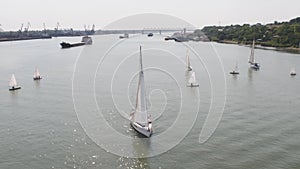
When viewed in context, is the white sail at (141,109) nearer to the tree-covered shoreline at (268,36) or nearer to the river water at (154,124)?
the river water at (154,124)

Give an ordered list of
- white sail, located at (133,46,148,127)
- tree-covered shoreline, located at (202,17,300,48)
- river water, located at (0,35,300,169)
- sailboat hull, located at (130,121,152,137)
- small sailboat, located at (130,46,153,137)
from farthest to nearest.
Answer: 1. tree-covered shoreline, located at (202,17,300,48)
2. white sail, located at (133,46,148,127)
3. small sailboat, located at (130,46,153,137)
4. sailboat hull, located at (130,121,152,137)
5. river water, located at (0,35,300,169)

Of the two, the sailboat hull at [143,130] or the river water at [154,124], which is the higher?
the sailboat hull at [143,130]

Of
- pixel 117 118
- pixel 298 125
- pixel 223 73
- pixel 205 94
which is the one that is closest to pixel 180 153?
pixel 117 118

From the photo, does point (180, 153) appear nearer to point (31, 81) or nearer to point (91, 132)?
point (91, 132)

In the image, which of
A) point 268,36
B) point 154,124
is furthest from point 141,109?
point 268,36

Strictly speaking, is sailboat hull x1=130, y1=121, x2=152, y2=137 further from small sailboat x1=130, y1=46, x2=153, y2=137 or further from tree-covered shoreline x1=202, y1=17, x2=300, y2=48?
tree-covered shoreline x1=202, y1=17, x2=300, y2=48

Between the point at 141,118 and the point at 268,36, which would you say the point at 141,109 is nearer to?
the point at 141,118

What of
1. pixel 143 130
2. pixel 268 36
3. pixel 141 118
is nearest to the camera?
pixel 143 130

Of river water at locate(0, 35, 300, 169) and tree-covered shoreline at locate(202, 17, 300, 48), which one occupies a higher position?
tree-covered shoreline at locate(202, 17, 300, 48)

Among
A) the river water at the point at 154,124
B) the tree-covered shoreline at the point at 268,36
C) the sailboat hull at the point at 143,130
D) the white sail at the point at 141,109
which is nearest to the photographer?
the river water at the point at 154,124

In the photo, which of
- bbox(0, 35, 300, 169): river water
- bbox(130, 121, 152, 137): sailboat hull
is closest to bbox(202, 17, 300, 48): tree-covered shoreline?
bbox(0, 35, 300, 169): river water

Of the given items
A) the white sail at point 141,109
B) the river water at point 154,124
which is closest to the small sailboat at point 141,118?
the white sail at point 141,109
